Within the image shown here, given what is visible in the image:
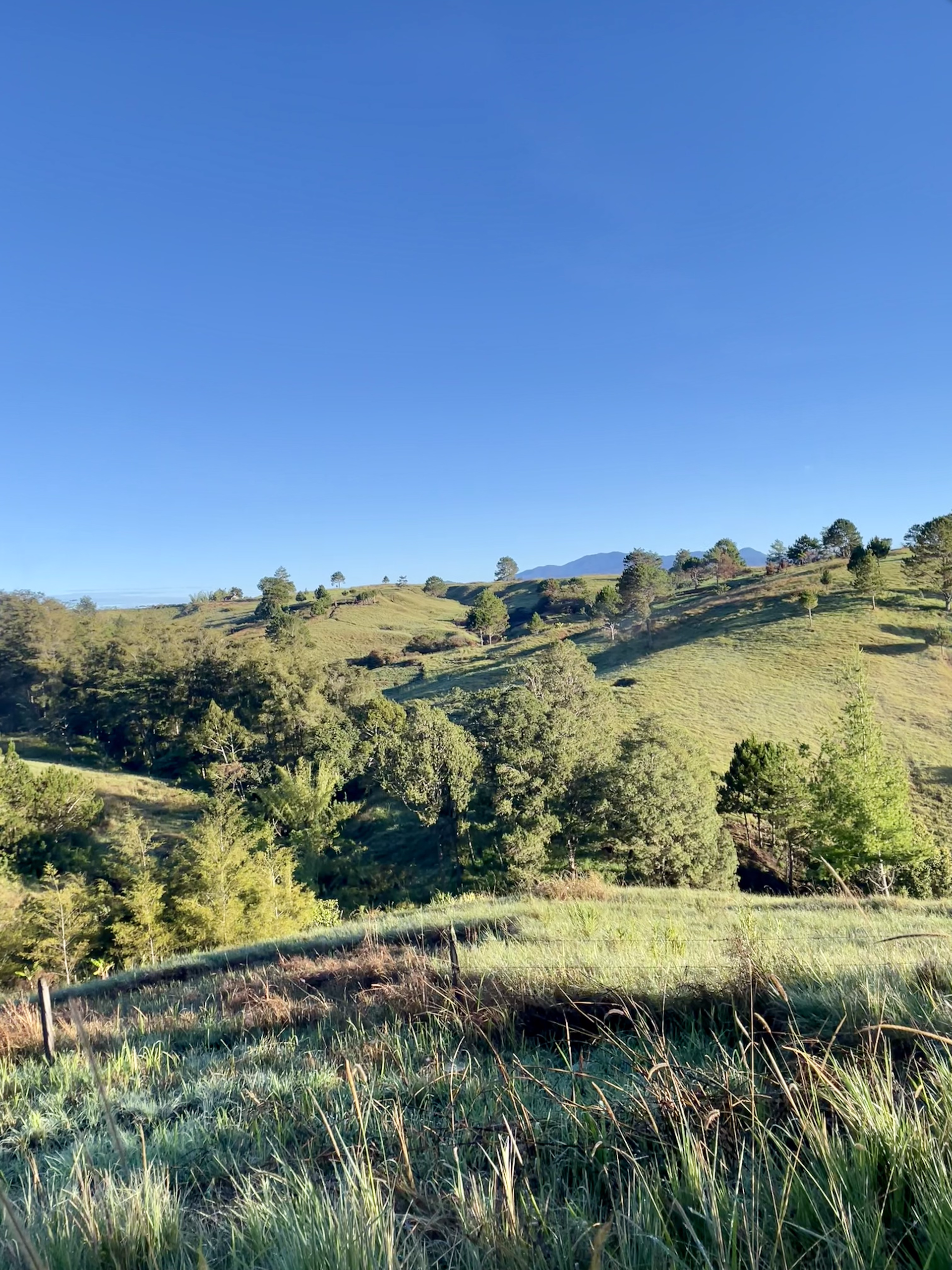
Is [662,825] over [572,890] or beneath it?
beneath

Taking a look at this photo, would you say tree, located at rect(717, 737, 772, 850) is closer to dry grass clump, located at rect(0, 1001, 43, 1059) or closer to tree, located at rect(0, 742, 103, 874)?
dry grass clump, located at rect(0, 1001, 43, 1059)

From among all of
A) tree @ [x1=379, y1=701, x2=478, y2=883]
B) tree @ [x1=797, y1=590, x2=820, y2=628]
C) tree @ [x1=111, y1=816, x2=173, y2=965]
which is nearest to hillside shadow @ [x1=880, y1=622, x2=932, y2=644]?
tree @ [x1=797, y1=590, x2=820, y2=628]

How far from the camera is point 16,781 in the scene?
31.6 m

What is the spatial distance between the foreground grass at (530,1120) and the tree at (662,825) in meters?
19.3

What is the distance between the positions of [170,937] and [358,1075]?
23.2 metres

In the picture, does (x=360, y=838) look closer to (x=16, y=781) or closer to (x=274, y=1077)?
(x=16, y=781)

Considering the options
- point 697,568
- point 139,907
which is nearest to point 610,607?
point 697,568

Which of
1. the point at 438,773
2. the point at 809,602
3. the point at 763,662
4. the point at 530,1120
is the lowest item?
the point at 438,773

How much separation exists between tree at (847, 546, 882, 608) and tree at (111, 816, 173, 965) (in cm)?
6055

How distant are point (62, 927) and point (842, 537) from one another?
90095 millimetres

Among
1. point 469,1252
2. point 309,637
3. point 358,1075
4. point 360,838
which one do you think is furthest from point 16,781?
point 309,637

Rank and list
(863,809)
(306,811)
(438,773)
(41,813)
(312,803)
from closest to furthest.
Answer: (863,809) < (41,813) < (438,773) < (306,811) < (312,803)

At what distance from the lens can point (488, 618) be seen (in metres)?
92.1

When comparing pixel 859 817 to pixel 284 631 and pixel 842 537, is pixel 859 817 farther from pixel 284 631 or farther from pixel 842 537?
pixel 842 537
